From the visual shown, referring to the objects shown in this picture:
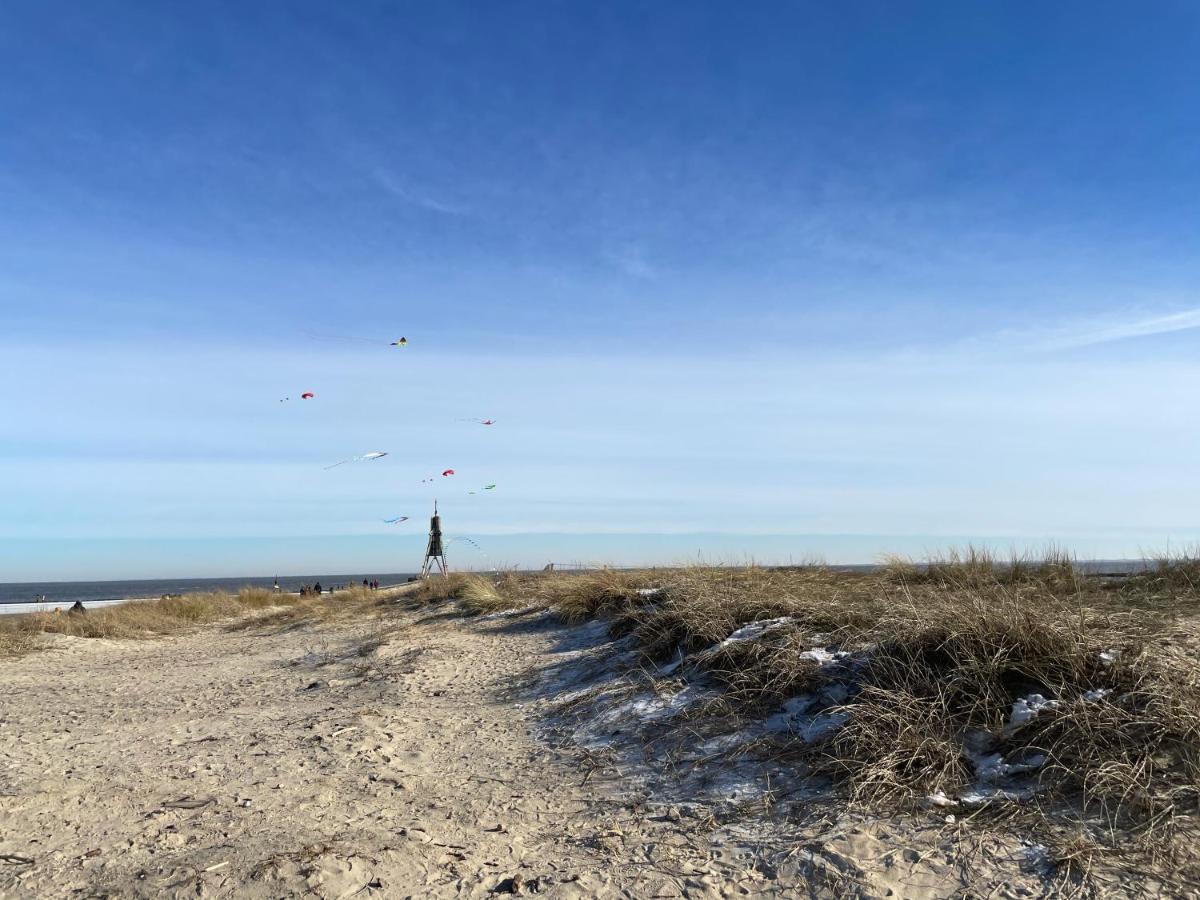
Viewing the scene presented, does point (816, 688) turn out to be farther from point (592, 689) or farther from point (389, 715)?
point (389, 715)

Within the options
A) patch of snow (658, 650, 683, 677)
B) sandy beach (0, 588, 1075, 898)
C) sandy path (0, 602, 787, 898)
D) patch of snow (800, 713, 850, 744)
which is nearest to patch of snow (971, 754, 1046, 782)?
sandy beach (0, 588, 1075, 898)

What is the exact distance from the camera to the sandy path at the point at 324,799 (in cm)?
400

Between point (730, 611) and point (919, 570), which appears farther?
point (919, 570)

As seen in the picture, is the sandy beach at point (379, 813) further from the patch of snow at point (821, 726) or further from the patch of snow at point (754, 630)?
the patch of snow at point (754, 630)

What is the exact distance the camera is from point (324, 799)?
517cm

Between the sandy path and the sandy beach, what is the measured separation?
18 millimetres

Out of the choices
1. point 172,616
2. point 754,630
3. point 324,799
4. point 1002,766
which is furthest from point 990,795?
point 172,616

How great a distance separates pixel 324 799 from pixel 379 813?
50cm

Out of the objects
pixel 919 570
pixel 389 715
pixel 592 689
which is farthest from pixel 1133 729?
pixel 919 570

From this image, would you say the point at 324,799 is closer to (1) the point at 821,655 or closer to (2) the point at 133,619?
A: (1) the point at 821,655

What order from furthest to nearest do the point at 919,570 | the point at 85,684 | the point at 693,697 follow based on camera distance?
1. the point at 919,570
2. the point at 85,684
3. the point at 693,697

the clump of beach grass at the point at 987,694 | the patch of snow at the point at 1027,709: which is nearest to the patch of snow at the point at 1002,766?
the clump of beach grass at the point at 987,694

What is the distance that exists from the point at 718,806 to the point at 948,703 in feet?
5.08

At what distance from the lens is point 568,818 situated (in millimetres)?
4711
